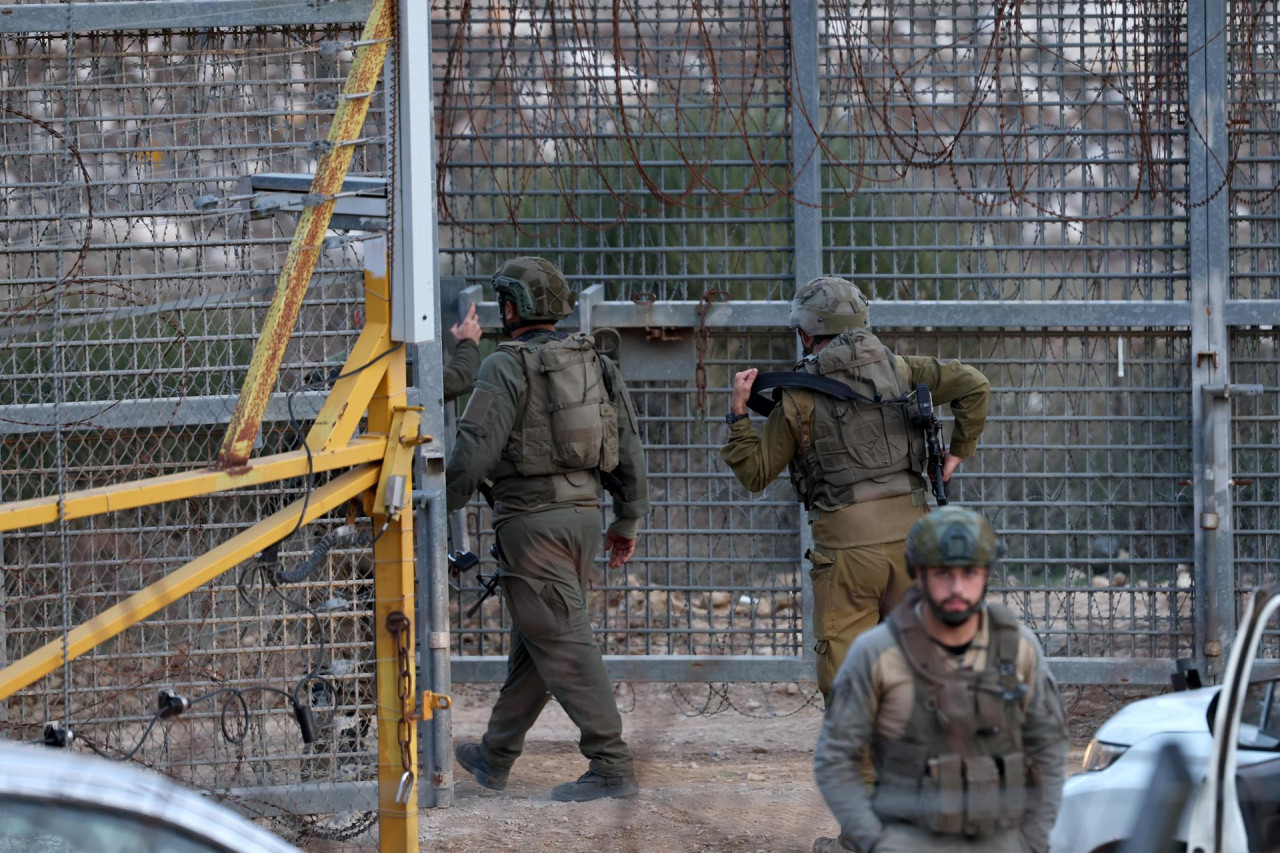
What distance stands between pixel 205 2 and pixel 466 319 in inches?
61.4

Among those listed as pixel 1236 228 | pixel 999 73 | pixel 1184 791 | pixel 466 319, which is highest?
pixel 999 73

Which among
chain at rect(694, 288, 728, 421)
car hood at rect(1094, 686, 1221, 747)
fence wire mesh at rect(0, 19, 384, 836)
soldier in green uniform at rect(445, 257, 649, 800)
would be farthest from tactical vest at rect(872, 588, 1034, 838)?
chain at rect(694, 288, 728, 421)

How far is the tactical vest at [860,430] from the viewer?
5527mm

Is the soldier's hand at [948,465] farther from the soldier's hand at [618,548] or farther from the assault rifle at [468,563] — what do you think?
the assault rifle at [468,563]

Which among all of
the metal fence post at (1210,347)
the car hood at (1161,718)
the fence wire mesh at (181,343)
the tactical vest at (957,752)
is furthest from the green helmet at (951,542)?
the metal fence post at (1210,347)

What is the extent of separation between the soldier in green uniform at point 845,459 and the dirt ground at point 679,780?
797 mm

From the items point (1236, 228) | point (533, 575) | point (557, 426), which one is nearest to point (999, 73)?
point (1236, 228)

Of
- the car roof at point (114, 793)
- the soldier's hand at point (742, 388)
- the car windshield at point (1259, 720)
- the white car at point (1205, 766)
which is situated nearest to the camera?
the car roof at point (114, 793)

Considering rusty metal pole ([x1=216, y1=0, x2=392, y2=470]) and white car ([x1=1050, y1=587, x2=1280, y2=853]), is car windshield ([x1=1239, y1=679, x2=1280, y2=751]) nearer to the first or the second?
white car ([x1=1050, y1=587, x2=1280, y2=853])

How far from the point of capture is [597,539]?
621 cm

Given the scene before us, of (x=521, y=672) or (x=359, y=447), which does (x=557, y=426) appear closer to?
(x=521, y=672)

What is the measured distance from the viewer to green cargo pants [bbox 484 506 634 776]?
5.97 meters

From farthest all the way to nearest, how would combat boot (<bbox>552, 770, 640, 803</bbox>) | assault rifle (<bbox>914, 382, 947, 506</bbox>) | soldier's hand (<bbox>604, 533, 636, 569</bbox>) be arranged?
1. soldier's hand (<bbox>604, 533, 636, 569</bbox>)
2. combat boot (<bbox>552, 770, 640, 803</bbox>)
3. assault rifle (<bbox>914, 382, 947, 506</bbox>)

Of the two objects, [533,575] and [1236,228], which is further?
[1236,228]
